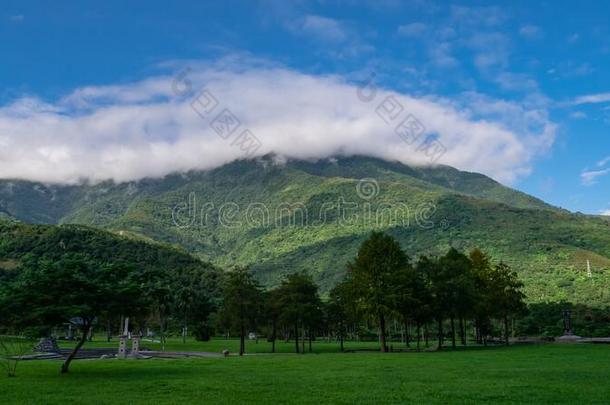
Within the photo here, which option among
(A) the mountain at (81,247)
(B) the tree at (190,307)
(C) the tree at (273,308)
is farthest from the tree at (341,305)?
(A) the mountain at (81,247)

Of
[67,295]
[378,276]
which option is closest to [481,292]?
[378,276]

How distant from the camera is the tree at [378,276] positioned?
174 feet

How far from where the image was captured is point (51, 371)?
30.7 meters

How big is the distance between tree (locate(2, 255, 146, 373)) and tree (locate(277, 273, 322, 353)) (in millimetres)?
33927

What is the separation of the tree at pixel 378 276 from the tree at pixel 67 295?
2865cm

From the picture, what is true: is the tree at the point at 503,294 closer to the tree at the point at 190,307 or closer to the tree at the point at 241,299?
the tree at the point at 241,299

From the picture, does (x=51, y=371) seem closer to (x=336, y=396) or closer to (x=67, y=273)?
(x=67, y=273)

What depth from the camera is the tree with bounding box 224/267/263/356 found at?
195ft

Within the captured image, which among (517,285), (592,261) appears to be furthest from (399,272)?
(592,261)

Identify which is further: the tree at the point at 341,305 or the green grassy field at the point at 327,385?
the tree at the point at 341,305

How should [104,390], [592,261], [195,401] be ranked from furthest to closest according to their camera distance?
[592,261], [104,390], [195,401]

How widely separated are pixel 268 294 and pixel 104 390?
51.0 m

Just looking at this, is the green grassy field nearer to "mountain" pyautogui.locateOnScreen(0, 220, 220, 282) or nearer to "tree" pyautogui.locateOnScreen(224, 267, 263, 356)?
"tree" pyautogui.locateOnScreen(224, 267, 263, 356)

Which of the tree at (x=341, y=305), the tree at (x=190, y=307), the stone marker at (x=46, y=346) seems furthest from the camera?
the tree at (x=190, y=307)
